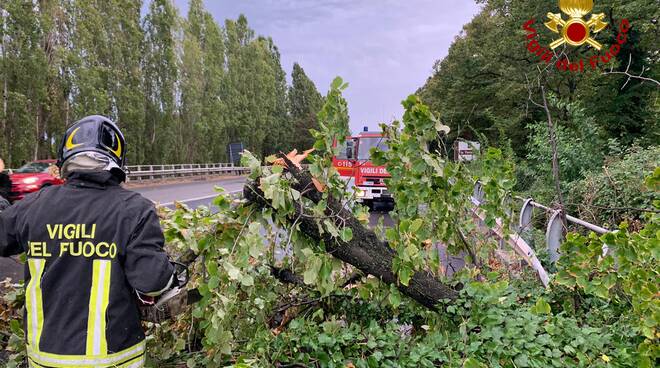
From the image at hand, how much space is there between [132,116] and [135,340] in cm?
2941

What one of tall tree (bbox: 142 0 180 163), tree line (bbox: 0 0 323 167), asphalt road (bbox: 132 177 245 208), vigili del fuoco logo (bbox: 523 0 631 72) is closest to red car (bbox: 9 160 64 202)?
asphalt road (bbox: 132 177 245 208)

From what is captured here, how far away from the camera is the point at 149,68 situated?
3194 centimetres

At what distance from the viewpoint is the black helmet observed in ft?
5.84

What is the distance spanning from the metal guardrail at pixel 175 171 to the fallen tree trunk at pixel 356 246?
2061cm

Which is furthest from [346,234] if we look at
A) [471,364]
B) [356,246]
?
[471,364]

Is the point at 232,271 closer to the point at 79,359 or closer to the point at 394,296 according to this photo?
the point at 79,359

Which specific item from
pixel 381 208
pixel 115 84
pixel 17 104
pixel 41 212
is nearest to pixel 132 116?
pixel 115 84

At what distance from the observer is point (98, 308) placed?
5.44 feet

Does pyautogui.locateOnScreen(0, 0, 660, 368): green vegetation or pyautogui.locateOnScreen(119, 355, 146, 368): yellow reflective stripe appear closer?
pyautogui.locateOnScreen(119, 355, 146, 368): yellow reflective stripe

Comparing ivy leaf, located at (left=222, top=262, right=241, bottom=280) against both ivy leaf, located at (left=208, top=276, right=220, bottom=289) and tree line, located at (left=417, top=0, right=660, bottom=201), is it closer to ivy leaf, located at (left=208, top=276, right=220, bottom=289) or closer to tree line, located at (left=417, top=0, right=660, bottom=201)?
ivy leaf, located at (left=208, top=276, right=220, bottom=289)

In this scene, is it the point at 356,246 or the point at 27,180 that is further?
the point at 27,180

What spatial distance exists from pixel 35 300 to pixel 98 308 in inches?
11.3

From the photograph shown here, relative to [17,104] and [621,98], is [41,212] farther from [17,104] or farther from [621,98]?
[17,104]

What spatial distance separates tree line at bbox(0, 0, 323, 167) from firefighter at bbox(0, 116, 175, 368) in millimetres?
18746
